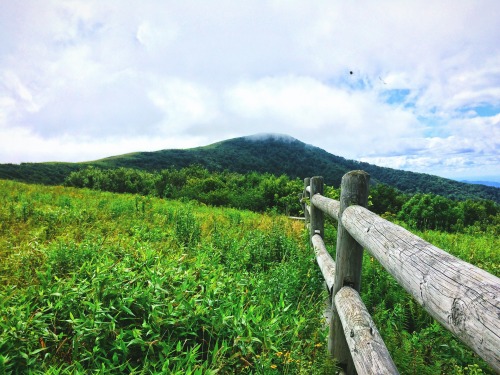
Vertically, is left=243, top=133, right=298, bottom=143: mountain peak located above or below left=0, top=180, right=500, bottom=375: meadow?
above

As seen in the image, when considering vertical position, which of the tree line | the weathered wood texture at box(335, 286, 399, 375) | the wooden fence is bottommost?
the tree line

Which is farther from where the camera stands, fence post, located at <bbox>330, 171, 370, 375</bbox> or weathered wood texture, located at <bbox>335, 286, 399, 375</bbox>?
fence post, located at <bbox>330, 171, 370, 375</bbox>

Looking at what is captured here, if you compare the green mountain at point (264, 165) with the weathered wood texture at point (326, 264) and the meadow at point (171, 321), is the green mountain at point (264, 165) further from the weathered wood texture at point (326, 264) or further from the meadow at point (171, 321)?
the meadow at point (171, 321)

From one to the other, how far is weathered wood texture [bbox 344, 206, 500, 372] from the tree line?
10.5 metres

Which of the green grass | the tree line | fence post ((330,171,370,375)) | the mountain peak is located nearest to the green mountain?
the mountain peak

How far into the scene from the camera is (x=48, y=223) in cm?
593

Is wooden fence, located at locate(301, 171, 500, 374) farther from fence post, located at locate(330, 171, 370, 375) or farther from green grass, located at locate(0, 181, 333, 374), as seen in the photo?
green grass, located at locate(0, 181, 333, 374)

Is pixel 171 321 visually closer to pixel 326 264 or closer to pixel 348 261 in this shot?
pixel 348 261

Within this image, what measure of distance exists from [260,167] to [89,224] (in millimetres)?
117404

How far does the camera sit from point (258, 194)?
1912 cm

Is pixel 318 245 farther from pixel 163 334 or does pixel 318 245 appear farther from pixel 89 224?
pixel 89 224

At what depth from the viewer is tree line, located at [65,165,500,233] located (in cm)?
1856

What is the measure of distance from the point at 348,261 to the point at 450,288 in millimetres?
1433

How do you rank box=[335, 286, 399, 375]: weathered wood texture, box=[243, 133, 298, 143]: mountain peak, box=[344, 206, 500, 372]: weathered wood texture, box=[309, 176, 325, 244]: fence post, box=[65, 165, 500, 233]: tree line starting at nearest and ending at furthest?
box=[344, 206, 500, 372]: weathered wood texture, box=[335, 286, 399, 375]: weathered wood texture, box=[309, 176, 325, 244]: fence post, box=[65, 165, 500, 233]: tree line, box=[243, 133, 298, 143]: mountain peak
